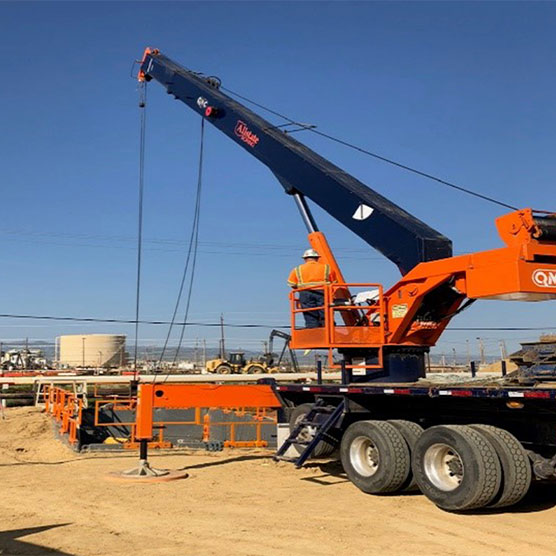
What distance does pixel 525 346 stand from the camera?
13.9 metres

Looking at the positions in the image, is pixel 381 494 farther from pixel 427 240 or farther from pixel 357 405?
pixel 427 240

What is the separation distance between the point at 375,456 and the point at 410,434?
2.27ft

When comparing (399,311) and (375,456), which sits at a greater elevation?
(399,311)

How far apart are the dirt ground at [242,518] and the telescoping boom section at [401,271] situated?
7.17ft

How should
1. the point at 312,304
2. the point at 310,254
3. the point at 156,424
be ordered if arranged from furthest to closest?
the point at 156,424, the point at 310,254, the point at 312,304

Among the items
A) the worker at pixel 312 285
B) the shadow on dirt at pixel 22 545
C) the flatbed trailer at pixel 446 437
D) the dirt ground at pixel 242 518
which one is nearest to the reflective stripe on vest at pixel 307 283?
the worker at pixel 312 285

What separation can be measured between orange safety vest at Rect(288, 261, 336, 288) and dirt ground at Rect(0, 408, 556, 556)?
307 cm

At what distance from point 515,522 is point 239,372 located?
33.2 meters

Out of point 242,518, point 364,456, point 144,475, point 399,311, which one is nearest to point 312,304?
point 399,311

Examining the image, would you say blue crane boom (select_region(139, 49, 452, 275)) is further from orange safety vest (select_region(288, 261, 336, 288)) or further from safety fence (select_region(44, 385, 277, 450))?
safety fence (select_region(44, 385, 277, 450))

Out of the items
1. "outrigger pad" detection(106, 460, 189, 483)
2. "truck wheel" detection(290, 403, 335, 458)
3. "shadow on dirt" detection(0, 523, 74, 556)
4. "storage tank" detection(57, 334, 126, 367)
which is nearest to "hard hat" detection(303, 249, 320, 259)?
"truck wheel" detection(290, 403, 335, 458)

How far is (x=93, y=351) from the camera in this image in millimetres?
47344

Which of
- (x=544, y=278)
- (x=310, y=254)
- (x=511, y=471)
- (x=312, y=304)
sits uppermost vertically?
(x=310, y=254)

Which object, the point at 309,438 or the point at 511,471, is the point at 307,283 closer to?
the point at 309,438
